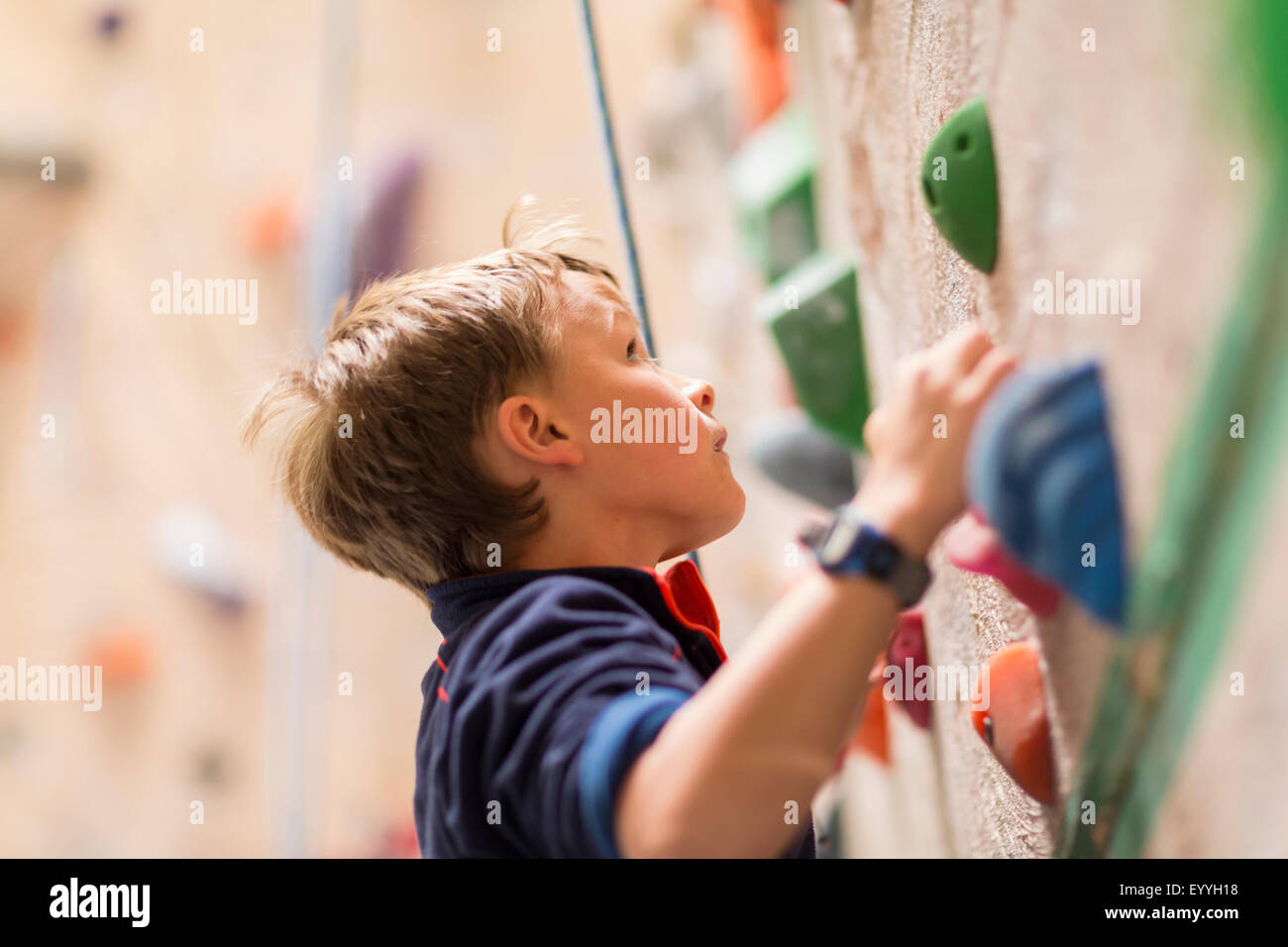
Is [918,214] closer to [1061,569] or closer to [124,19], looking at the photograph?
[1061,569]

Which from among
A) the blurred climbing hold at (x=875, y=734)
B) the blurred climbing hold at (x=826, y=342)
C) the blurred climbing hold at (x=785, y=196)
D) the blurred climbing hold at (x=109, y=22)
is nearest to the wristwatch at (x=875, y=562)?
the blurred climbing hold at (x=826, y=342)

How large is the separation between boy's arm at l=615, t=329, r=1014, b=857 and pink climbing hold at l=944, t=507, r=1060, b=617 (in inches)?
2.4

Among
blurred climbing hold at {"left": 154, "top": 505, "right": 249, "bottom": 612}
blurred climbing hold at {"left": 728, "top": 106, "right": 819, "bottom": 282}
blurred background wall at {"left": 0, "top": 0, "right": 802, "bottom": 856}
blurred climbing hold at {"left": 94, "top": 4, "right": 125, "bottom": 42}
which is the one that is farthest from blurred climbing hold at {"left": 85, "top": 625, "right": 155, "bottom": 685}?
blurred climbing hold at {"left": 728, "top": 106, "right": 819, "bottom": 282}

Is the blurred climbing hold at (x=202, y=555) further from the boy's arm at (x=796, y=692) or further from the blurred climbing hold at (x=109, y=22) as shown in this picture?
the boy's arm at (x=796, y=692)

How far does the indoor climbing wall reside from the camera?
241mm

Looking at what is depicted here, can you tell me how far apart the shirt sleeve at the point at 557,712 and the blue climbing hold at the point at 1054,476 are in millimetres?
101

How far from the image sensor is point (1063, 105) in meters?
0.31

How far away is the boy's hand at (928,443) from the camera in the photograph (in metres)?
0.28

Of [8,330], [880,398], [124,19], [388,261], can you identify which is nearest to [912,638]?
[880,398]

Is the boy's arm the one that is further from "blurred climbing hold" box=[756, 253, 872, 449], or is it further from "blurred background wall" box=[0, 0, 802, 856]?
"blurred background wall" box=[0, 0, 802, 856]

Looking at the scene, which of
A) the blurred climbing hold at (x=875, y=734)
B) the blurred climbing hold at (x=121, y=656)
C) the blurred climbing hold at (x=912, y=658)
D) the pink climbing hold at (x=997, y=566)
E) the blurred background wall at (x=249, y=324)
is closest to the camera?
the pink climbing hold at (x=997, y=566)

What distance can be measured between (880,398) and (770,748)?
15.9 inches

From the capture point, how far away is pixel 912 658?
23.9 inches

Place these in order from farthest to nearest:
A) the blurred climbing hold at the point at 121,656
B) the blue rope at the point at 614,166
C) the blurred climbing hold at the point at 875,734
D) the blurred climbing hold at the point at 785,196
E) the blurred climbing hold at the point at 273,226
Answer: the blurred climbing hold at the point at 273,226 → the blurred climbing hold at the point at 121,656 → the blurred climbing hold at the point at 785,196 → the blurred climbing hold at the point at 875,734 → the blue rope at the point at 614,166
